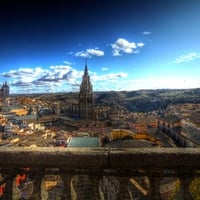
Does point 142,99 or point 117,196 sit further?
point 142,99

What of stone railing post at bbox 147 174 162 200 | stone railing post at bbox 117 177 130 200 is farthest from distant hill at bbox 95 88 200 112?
stone railing post at bbox 117 177 130 200

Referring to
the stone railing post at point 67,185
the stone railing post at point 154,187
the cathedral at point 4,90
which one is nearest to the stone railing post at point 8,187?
the stone railing post at point 67,185

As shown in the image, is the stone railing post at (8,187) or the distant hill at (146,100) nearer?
the stone railing post at (8,187)

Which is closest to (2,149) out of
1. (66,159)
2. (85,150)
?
(66,159)

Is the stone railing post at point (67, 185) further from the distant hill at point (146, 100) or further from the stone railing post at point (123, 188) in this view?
the distant hill at point (146, 100)

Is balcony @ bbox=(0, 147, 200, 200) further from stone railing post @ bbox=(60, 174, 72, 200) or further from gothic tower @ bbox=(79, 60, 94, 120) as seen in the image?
gothic tower @ bbox=(79, 60, 94, 120)

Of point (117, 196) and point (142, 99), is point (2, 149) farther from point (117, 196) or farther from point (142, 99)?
point (142, 99)

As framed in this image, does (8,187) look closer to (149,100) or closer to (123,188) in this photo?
(123,188)

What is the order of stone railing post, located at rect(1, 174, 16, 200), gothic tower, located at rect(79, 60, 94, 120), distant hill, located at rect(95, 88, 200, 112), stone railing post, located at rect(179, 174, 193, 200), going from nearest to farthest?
stone railing post, located at rect(179, 174, 193, 200) < stone railing post, located at rect(1, 174, 16, 200) < gothic tower, located at rect(79, 60, 94, 120) < distant hill, located at rect(95, 88, 200, 112)
